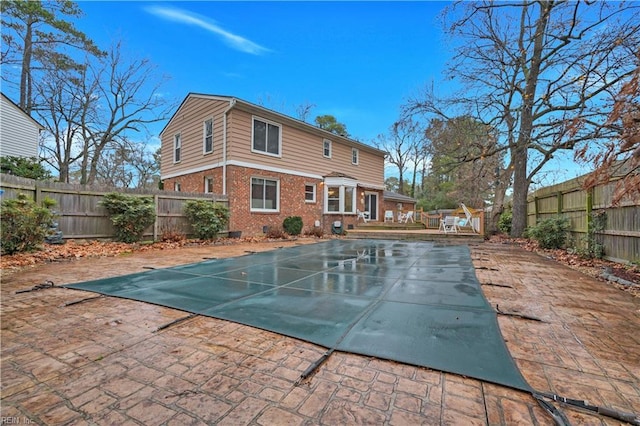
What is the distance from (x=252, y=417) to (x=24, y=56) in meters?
22.8

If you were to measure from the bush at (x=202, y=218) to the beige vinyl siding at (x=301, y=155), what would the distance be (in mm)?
2294

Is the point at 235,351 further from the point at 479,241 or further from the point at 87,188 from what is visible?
the point at 479,241

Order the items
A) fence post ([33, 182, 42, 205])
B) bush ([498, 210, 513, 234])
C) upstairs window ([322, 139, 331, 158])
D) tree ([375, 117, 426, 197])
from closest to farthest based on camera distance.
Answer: fence post ([33, 182, 42, 205]) → bush ([498, 210, 513, 234]) → upstairs window ([322, 139, 331, 158]) → tree ([375, 117, 426, 197])

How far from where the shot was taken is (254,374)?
1.83 m

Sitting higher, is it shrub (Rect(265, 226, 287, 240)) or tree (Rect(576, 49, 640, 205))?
tree (Rect(576, 49, 640, 205))

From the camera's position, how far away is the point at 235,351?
213 cm

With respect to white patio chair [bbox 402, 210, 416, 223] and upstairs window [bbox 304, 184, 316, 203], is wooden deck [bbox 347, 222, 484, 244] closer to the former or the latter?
white patio chair [bbox 402, 210, 416, 223]

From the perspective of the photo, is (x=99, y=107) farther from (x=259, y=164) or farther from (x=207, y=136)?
(x=259, y=164)

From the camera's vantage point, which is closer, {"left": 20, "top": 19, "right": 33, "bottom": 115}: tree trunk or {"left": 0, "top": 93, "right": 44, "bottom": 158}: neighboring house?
{"left": 0, "top": 93, "right": 44, "bottom": 158}: neighboring house

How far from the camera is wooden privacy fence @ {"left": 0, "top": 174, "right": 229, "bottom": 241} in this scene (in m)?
6.71

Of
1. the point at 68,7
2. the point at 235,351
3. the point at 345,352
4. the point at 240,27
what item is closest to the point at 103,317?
the point at 235,351

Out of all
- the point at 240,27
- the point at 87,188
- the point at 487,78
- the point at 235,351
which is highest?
the point at 240,27
